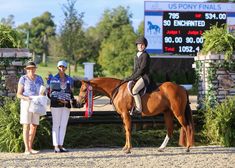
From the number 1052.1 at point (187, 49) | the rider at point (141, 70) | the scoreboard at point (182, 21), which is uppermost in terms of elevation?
the scoreboard at point (182, 21)

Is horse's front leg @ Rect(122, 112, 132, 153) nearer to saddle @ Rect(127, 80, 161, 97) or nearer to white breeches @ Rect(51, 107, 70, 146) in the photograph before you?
saddle @ Rect(127, 80, 161, 97)

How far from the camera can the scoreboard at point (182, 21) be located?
67.8ft

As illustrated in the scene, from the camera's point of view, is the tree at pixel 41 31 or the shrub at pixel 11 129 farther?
the tree at pixel 41 31

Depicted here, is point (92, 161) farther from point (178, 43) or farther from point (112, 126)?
point (178, 43)

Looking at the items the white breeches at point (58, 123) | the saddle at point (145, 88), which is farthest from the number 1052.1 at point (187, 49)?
the white breeches at point (58, 123)

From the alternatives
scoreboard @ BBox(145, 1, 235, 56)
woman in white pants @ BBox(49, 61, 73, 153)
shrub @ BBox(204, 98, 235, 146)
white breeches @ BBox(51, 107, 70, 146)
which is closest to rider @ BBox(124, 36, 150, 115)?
woman in white pants @ BBox(49, 61, 73, 153)

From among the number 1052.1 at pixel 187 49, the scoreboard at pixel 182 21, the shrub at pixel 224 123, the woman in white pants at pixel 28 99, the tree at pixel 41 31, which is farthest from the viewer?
the tree at pixel 41 31

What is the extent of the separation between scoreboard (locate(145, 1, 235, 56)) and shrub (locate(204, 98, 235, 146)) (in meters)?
9.30

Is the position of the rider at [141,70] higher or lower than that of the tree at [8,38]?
lower

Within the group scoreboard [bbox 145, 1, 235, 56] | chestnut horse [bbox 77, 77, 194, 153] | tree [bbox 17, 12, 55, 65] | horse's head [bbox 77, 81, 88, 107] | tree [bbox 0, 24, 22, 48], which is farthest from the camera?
tree [bbox 17, 12, 55, 65]

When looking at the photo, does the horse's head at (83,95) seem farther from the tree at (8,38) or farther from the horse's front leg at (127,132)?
the tree at (8,38)

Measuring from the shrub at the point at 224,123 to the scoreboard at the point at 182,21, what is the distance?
366 inches

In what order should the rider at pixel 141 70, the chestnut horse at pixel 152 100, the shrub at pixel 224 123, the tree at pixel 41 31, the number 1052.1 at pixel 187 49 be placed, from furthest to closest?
the tree at pixel 41 31
the number 1052.1 at pixel 187 49
the shrub at pixel 224 123
the chestnut horse at pixel 152 100
the rider at pixel 141 70

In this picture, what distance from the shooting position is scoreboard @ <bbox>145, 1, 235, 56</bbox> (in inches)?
813
